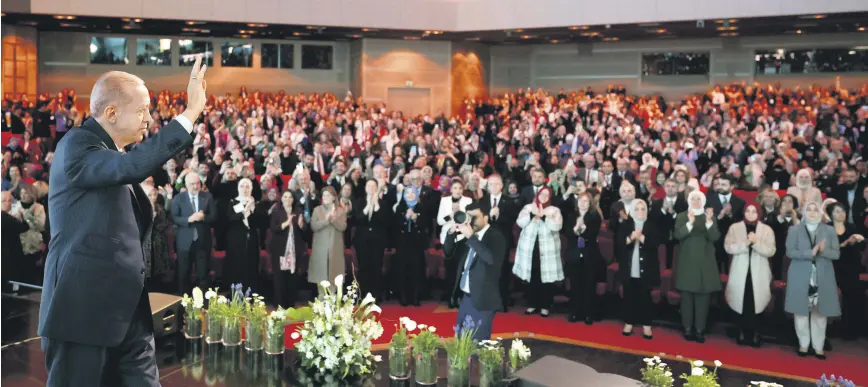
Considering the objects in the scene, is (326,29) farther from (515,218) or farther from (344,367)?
(344,367)

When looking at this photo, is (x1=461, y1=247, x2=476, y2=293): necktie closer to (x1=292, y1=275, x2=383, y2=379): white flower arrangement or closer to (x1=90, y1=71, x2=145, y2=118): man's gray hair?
(x1=292, y1=275, x2=383, y2=379): white flower arrangement

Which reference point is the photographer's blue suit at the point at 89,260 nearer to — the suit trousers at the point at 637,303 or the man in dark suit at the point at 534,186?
the suit trousers at the point at 637,303

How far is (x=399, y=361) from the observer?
4.82m

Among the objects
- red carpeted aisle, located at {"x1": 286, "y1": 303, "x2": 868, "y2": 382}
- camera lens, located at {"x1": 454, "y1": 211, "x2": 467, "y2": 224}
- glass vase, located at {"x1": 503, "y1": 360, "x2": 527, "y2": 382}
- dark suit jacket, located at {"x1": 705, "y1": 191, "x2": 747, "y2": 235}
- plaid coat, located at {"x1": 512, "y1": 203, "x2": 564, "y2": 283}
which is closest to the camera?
glass vase, located at {"x1": 503, "y1": 360, "x2": 527, "y2": 382}

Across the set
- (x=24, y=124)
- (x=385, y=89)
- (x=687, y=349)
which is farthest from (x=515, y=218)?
(x=385, y=89)

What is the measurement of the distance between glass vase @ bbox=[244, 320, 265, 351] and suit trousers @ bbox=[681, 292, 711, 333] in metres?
4.63

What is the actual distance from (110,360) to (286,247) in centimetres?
652

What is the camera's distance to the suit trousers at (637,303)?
312 inches

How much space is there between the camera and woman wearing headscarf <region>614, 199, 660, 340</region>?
784 cm

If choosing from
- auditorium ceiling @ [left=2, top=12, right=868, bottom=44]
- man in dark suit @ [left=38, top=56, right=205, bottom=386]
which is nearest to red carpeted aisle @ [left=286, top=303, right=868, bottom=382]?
man in dark suit @ [left=38, top=56, right=205, bottom=386]

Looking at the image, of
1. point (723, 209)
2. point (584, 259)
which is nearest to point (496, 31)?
point (723, 209)

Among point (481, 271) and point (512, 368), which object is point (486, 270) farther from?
point (512, 368)

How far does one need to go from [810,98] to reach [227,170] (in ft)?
53.6

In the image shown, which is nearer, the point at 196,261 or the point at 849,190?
the point at 196,261
